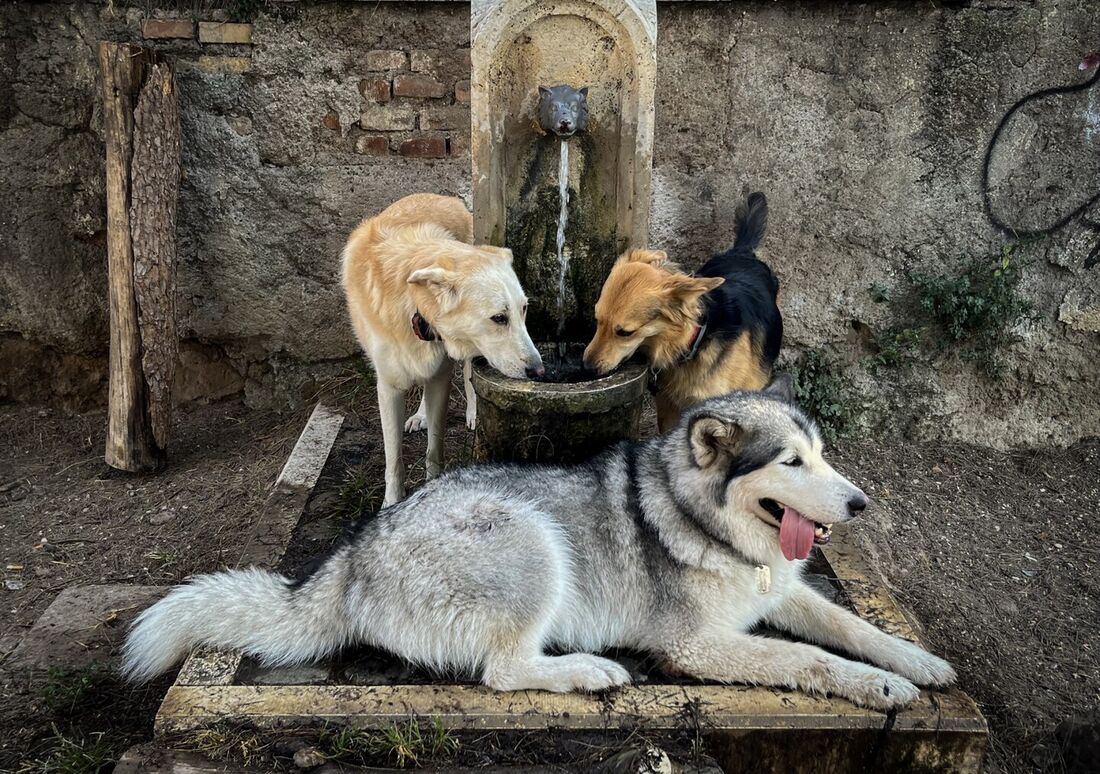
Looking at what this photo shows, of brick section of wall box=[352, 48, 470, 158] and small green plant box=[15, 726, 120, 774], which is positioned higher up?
brick section of wall box=[352, 48, 470, 158]

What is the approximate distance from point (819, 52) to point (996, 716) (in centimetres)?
397

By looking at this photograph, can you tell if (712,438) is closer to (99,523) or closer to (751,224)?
(751,224)

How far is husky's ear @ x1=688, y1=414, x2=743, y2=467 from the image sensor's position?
9.41 ft

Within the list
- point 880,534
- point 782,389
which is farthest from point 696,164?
point 782,389

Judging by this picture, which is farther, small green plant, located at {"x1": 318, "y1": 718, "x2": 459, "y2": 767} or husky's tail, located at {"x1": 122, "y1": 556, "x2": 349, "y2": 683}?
husky's tail, located at {"x1": 122, "y1": 556, "x2": 349, "y2": 683}

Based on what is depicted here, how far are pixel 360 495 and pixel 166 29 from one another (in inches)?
127

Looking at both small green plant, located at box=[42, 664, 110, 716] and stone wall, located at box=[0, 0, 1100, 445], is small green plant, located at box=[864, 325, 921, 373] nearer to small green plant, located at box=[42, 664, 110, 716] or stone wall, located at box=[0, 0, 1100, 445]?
stone wall, located at box=[0, 0, 1100, 445]

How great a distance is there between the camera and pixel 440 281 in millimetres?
3639

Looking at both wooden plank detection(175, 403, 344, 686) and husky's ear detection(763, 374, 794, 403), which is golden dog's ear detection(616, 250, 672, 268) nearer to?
husky's ear detection(763, 374, 794, 403)

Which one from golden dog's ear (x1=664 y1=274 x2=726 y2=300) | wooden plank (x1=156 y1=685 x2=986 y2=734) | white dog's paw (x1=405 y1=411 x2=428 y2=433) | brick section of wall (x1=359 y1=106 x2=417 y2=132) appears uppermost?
brick section of wall (x1=359 y1=106 x2=417 y2=132)

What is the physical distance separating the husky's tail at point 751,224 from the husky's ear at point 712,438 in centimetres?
238

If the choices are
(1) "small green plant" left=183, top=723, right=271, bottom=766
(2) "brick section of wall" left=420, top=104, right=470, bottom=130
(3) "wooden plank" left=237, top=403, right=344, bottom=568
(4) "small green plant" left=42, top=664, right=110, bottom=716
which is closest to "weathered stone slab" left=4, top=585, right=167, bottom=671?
(4) "small green plant" left=42, top=664, right=110, bottom=716

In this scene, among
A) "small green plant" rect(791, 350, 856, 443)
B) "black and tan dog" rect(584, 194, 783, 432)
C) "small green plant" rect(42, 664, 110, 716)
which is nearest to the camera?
"small green plant" rect(42, 664, 110, 716)

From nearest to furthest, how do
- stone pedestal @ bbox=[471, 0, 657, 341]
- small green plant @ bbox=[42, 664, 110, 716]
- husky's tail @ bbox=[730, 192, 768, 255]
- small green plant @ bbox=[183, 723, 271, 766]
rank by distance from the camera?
small green plant @ bbox=[183, 723, 271, 766]
small green plant @ bbox=[42, 664, 110, 716]
stone pedestal @ bbox=[471, 0, 657, 341]
husky's tail @ bbox=[730, 192, 768, 255]
